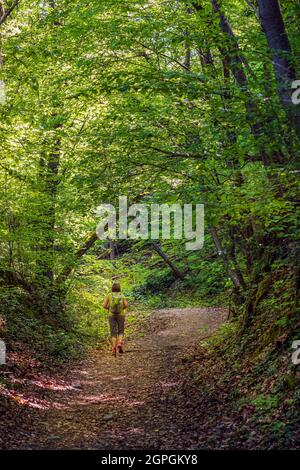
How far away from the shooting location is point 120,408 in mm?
8727

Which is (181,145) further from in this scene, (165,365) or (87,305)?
(87,305)

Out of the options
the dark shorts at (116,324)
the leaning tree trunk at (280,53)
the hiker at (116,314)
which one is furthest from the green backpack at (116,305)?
the leaning tree trunk at (280,53)

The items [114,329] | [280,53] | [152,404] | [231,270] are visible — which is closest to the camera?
[280,53]

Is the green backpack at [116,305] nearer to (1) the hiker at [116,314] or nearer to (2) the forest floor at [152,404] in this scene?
(1) the hiker at [116,314]

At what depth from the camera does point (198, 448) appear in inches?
245

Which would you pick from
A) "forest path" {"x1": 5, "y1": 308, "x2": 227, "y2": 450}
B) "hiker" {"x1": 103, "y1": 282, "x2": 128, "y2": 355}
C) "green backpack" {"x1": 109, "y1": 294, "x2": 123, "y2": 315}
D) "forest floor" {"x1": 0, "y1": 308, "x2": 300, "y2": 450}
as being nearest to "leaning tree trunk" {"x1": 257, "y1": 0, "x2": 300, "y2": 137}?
"forest floor" {"x1": 0, "y1": 308, "x2": 300, "y2": 450}

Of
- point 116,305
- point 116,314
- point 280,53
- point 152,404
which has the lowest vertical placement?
point 152,404

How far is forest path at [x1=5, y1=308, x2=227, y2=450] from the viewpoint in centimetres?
685

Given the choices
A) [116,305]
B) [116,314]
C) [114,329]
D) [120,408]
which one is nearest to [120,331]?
[114,329]

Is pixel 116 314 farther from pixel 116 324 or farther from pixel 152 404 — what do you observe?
pixel 152 404

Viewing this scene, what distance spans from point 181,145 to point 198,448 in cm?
602

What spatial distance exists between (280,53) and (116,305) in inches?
356

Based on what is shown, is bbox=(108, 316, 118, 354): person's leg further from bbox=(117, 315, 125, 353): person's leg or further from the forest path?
the forest path

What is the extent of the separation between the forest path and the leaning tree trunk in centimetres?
433
